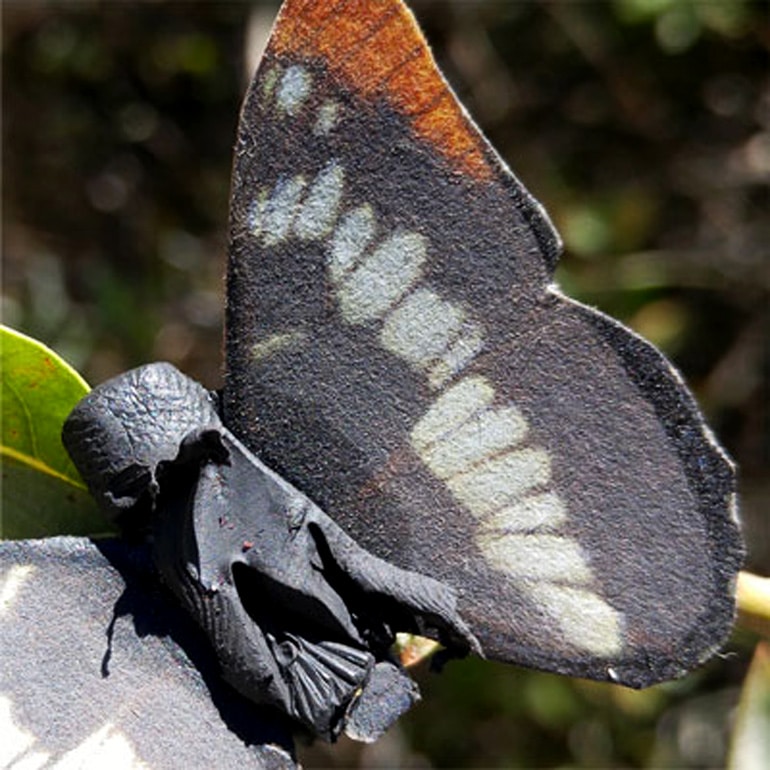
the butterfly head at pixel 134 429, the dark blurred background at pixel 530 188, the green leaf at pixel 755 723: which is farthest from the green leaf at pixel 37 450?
the dark blurred background at pixel 530 188

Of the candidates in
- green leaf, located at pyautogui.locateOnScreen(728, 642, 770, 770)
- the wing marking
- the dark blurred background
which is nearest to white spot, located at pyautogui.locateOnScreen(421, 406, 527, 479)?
the wing marking

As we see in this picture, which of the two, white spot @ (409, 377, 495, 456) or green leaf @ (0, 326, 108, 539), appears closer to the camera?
white spot @ (409, 377, 495, 456)

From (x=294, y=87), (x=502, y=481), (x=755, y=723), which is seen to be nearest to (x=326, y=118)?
(x=294, y=87)

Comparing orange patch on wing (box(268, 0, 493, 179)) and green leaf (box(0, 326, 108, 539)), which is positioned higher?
orange patch on wing (box(268, 0, 493, 179))

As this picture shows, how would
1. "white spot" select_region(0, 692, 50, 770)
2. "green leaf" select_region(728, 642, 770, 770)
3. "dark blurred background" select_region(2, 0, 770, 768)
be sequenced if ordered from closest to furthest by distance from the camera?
"white spot" select_region(0, 692, 50, 770) < "green leaf" select_region(728, 642, 770, 770) < "dark blurred background" select_region(2, 0, 770, 768)

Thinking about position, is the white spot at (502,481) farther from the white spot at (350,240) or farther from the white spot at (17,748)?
the white spot at (17,748)

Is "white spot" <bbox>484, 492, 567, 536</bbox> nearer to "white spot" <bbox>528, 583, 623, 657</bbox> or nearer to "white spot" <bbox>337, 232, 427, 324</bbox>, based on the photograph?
"white spot" <bbox>528, 583, 623, 657</bbox>

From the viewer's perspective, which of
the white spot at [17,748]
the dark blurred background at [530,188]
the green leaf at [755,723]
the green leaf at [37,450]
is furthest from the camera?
the dark blurred background at [530,188]
